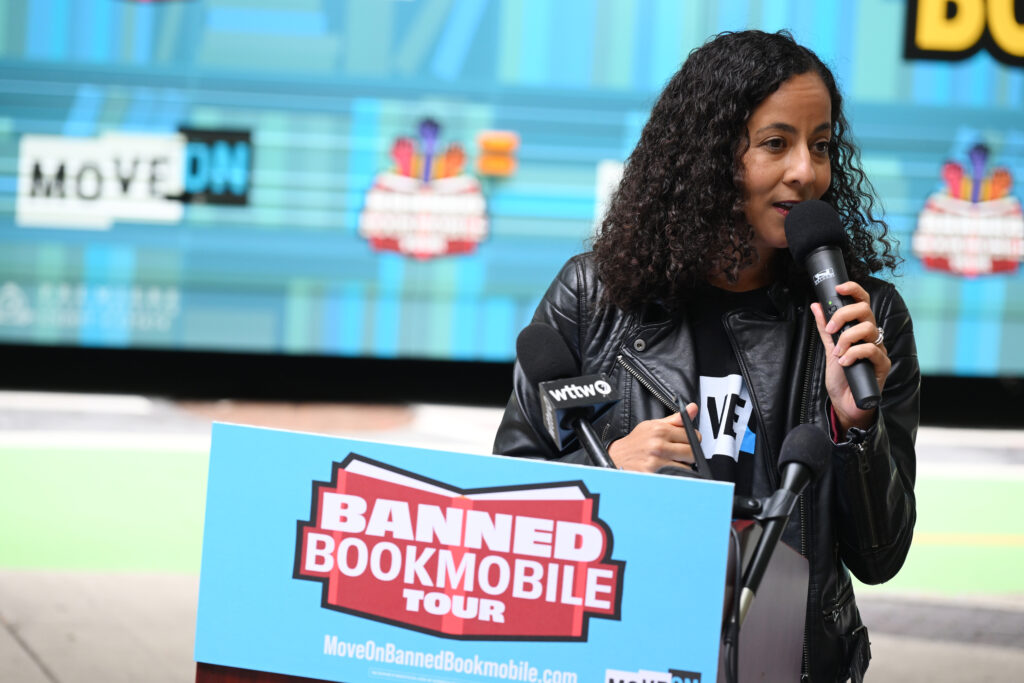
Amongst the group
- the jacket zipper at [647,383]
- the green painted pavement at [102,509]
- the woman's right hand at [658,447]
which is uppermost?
the jacket zipper at [647,383]

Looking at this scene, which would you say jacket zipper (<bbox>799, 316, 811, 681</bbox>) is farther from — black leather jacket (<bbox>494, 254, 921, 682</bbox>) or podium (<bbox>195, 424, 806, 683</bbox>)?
podium (<bbox>195, 424, 806, 683</bbox>)

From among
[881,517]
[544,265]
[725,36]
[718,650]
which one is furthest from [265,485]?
[544,265]

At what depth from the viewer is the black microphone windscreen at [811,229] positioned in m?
1.38

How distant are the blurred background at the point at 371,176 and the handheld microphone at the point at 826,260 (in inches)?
163

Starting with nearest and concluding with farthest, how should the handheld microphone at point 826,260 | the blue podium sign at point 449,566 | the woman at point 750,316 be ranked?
1. the blue podium sign at point 449,566
2. the handheld microphone at point 826,260
3. the woman at point 750,316

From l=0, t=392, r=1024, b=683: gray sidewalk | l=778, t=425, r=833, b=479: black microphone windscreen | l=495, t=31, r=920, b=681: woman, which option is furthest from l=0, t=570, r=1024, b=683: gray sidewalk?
l=778, t=425, r=833, b=479: black microphone windscreen

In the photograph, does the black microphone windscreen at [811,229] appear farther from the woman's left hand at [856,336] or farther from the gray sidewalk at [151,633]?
the gray sidewalk at [151,633]

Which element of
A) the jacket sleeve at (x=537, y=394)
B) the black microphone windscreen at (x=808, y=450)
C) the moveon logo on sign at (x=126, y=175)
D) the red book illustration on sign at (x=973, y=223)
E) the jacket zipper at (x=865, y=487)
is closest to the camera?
the black microphone windscreen at (x=808, y=450)

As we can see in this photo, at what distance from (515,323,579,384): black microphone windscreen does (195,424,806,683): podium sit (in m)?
0.28

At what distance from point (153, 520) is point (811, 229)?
3.20 metres

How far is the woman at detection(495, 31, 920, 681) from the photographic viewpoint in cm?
143

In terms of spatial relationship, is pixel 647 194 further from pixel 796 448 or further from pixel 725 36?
pixel 796 448

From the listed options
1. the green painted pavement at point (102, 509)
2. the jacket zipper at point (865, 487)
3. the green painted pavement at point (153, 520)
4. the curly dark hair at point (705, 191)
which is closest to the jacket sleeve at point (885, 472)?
the jacket zipper at point (865, 487)

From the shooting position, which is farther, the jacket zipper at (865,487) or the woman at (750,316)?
the woman at (750,316)
